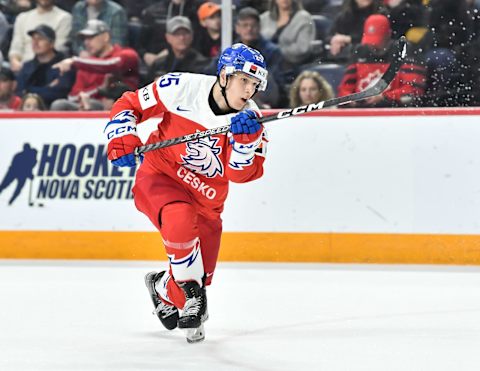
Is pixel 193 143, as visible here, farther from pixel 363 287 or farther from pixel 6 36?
pixel 6 36

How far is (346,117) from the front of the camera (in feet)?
20.8

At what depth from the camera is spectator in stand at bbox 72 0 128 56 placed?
699 centimetres

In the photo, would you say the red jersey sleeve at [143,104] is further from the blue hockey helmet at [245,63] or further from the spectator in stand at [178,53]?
the spectator in stand at [178,53]

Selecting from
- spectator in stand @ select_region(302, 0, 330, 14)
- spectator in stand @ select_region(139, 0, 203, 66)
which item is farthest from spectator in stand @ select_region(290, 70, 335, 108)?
spectator in stand @ select_region(139, 0, 203, 66)

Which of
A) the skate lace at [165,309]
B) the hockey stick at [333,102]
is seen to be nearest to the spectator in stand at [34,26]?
the hockey stick at [333,102]

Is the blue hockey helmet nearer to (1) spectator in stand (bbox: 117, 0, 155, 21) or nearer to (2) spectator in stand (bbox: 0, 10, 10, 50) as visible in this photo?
(1) spectator in stand (bbox: 117, 0, 155, 21)

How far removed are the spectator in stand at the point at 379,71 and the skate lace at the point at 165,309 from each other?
8.40 ft

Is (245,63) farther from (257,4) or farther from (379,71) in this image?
(257,4)

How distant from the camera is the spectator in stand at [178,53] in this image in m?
6.90

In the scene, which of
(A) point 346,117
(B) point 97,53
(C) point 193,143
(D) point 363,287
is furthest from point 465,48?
(C) point 193,143

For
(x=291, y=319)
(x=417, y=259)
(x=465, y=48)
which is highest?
(x=465, y=48)

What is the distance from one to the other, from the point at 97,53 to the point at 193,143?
2942 millimetres

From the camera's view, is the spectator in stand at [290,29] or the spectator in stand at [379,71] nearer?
the spectator in stand at [379,71]

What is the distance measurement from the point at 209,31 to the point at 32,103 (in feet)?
3.83
